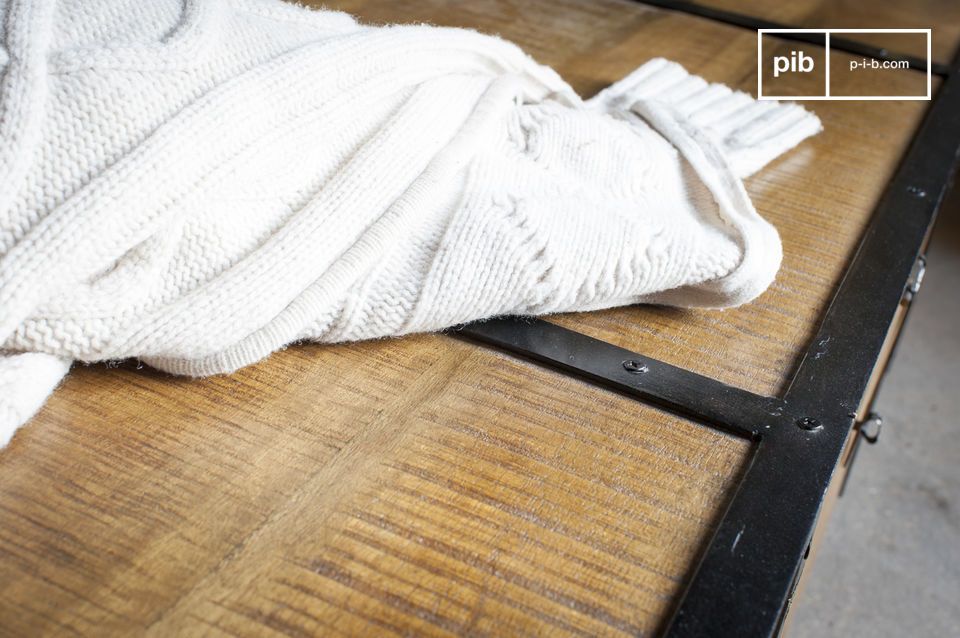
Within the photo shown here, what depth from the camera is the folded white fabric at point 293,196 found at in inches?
24.1

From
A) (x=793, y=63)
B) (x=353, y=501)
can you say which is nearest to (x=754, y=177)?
(x=793, y=63)

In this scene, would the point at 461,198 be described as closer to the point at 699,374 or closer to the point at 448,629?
the point at 699,374

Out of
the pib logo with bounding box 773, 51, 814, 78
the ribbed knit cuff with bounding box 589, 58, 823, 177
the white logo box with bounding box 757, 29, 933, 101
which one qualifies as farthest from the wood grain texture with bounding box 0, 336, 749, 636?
the pib logo with bounding box 773, 51, 814, 78

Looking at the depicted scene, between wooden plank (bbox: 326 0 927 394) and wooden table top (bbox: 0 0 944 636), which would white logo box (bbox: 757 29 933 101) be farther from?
wooden table top (bbox: 0 0 944 636)

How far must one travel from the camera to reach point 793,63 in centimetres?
143

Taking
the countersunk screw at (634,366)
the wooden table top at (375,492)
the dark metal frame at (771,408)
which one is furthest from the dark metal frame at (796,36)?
the countersunk screw at (634,366)

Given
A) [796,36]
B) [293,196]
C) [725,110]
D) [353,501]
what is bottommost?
[353,501]

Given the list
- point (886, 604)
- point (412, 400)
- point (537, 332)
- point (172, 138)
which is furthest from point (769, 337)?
point (886, 604)

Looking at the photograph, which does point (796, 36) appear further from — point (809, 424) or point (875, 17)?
point (809, 424)

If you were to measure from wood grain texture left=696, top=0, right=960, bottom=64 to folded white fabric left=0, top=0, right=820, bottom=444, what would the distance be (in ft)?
2.68

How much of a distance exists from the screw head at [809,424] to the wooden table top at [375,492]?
0.17 feet

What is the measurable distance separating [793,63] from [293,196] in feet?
3.18

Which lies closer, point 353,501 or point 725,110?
point 353,501

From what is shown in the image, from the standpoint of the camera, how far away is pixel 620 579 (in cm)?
56
